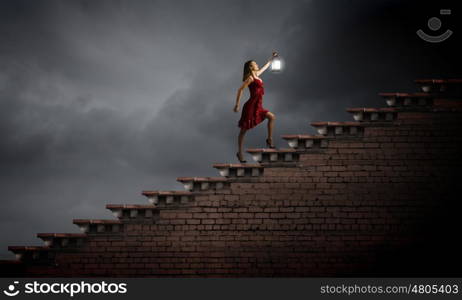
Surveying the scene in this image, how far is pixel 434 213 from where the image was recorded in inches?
372

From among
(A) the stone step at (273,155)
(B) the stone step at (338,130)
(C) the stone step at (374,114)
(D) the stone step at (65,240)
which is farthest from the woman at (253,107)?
(D) the stone step at (65,240)

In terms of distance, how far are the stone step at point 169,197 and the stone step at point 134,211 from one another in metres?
0.16

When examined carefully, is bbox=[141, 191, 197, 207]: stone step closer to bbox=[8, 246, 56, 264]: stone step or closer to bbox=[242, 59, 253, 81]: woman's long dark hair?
bbox=[8, 246, 56, 264]: stone step

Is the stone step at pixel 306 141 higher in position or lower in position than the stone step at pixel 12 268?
higher

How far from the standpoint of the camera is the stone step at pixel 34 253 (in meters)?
9.40

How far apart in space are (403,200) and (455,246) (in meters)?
1.43

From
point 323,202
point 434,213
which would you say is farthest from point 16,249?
point 434,213

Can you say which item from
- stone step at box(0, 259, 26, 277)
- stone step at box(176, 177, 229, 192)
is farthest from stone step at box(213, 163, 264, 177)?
stone step at box(0, 259, 26, 277)

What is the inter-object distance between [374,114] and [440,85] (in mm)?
1653

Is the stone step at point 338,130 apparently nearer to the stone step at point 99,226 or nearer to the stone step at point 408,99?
the stone step at point 408,99

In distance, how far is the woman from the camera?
9.98 meters

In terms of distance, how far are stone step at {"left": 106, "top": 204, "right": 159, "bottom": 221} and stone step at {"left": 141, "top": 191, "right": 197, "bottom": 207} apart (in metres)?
0.16

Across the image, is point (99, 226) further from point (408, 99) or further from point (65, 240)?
point (408, 99)

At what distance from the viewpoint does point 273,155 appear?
9.69 meters
